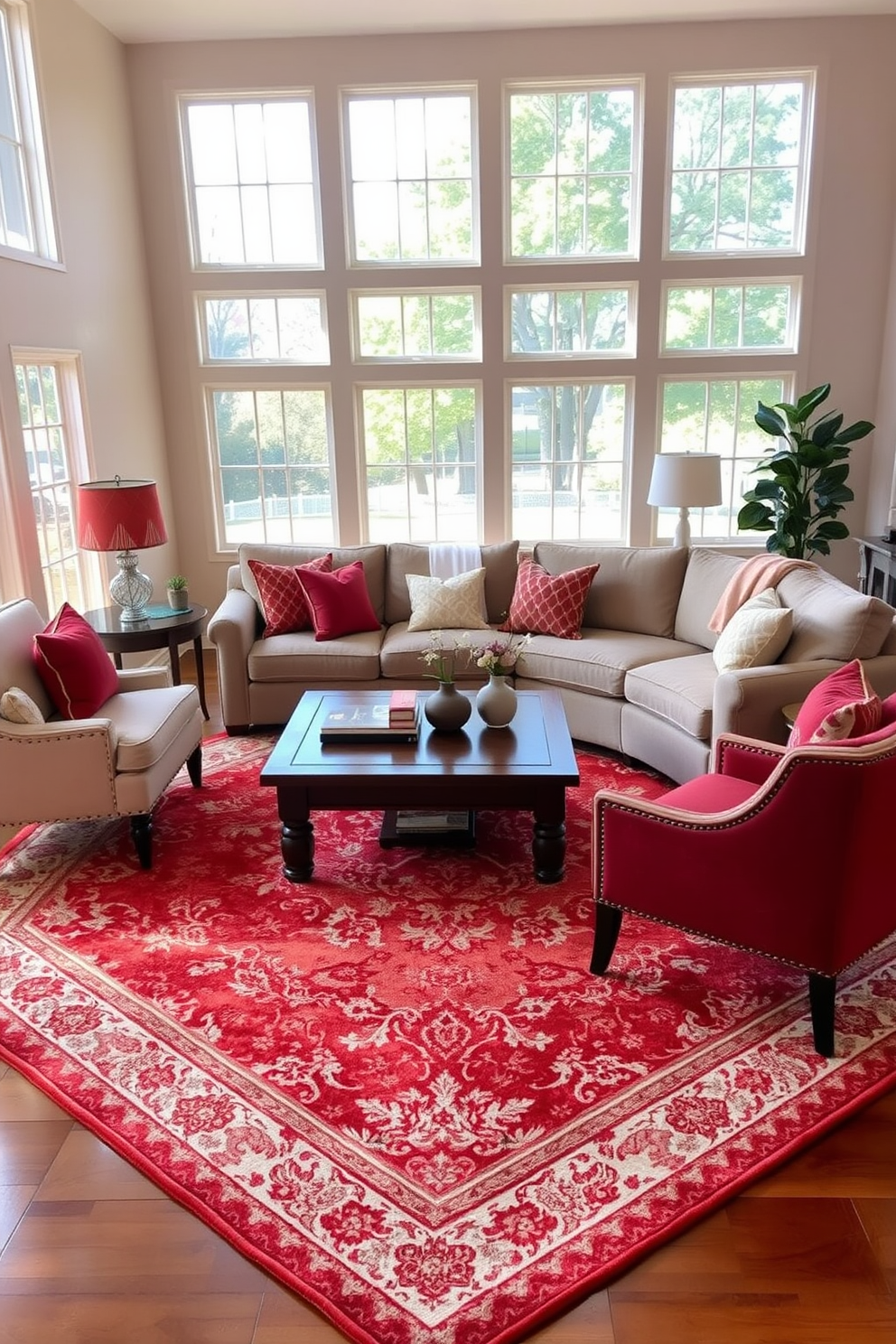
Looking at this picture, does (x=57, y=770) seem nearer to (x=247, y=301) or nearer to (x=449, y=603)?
(x=449, y=603)

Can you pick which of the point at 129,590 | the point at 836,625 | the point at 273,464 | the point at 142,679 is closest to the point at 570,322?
the point at 273,464

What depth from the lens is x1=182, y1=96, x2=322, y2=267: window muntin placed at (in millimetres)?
5961

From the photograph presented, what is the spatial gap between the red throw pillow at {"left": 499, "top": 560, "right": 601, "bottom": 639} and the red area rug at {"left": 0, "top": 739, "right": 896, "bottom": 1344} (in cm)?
154

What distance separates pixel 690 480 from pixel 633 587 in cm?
74

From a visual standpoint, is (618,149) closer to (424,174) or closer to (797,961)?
(424,174)

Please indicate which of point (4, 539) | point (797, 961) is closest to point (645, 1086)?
point (797, 961)

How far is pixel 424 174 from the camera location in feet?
19.8

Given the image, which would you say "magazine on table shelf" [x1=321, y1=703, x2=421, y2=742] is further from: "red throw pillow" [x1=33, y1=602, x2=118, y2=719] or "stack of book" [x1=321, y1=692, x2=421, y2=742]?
"red throw pillow" [x1=33, y1=602, x2=118, y2=719]

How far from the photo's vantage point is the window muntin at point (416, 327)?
6.22m

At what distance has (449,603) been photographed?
5.14m

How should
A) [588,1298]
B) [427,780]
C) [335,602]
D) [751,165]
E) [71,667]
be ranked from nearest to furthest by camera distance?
[588,1298]
[427,780]
[71,667]
[335,602]
[751,165]

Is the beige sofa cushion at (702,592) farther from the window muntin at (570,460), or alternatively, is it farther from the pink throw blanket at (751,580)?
the window muntin at (570,460)

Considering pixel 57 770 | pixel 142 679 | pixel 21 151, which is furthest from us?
pixel 21 151

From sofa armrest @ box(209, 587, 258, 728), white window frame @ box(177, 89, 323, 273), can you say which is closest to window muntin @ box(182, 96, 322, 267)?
white window frame @ box(177, 89, 323, 273)
